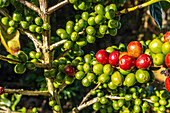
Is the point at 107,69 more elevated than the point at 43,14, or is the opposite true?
the point at 43,14

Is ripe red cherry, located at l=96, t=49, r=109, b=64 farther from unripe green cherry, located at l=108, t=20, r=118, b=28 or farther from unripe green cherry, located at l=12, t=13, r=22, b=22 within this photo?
unripe green cherry, located at l=12, t=13, r=22, b=22

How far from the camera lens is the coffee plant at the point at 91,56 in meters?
0.76

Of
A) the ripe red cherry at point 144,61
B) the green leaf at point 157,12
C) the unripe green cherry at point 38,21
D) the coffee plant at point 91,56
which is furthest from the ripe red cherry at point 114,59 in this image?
the green leaf at point 157,12

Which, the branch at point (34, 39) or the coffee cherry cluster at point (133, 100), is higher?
the branch at point (34, 39)

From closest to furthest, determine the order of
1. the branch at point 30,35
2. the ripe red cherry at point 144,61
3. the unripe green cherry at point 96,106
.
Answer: the ripe red cherry at point 144,61, the branch at point 30,35, the unripe green cherry at point 96,106

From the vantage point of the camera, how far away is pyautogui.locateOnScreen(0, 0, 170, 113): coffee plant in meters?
0.76

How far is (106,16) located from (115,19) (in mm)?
84

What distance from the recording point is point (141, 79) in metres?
0.75

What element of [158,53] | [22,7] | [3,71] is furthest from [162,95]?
[3,71]

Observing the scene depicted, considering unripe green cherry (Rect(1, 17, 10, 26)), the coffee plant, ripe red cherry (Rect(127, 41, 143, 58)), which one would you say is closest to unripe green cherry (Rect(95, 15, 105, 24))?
the coffee plant

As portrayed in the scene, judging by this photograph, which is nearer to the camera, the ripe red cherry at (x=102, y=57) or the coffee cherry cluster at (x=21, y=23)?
the ripe red cherry at (x=102, y=57)

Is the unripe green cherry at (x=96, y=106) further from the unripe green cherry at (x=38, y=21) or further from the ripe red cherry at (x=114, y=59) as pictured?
the unripe green cherry at (x=38, y=21)

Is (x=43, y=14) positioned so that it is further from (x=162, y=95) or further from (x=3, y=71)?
(x=3, y=71)

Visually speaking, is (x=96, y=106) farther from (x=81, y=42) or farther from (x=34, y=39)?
(x=34, y=39)
